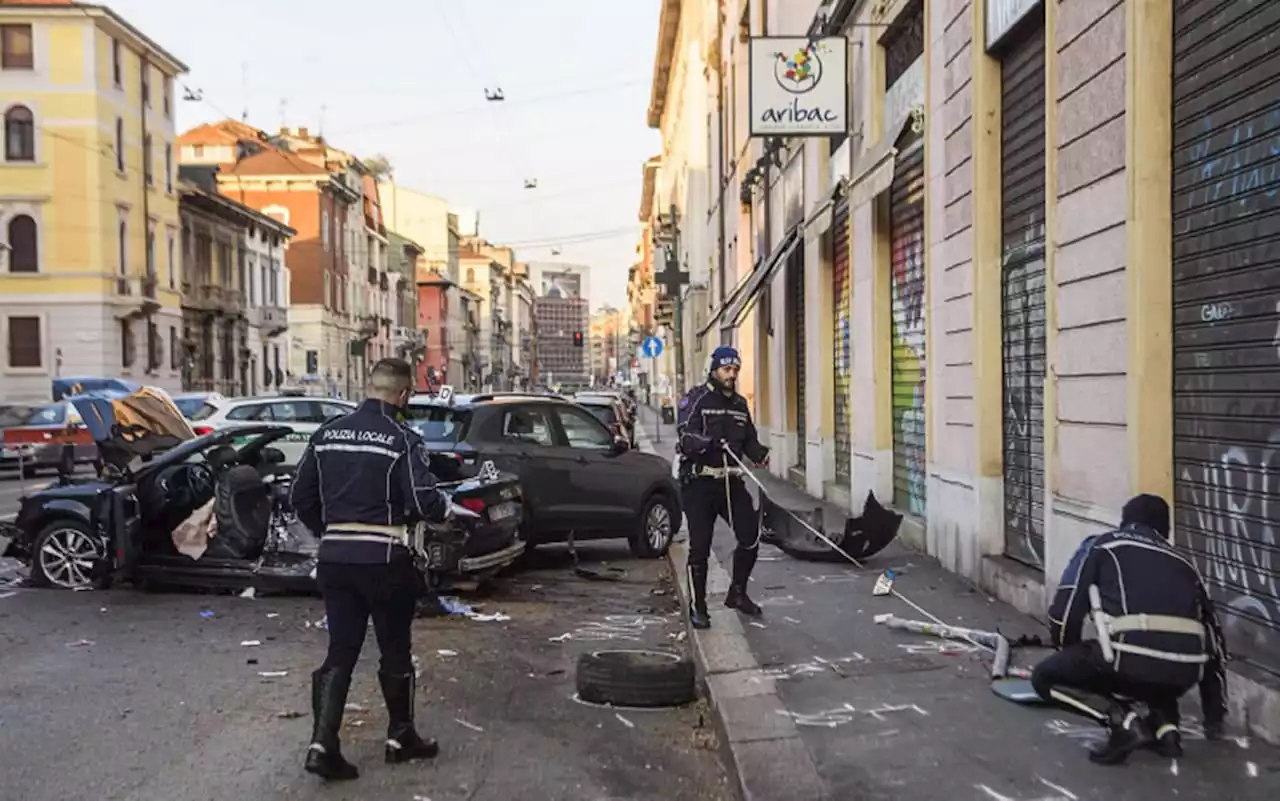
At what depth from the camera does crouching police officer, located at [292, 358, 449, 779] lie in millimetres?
5316

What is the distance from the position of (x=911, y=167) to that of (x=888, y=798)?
8750mm

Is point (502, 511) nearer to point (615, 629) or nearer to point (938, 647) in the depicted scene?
point (615, 629)

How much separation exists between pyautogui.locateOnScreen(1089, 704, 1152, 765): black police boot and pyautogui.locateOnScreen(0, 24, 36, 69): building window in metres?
46.3

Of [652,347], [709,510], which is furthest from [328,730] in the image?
[652,347]

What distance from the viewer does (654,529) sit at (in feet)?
43.1

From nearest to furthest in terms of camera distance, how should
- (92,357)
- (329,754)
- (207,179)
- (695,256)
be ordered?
(329,754) → (92,357) → (695,256) → (207,179)

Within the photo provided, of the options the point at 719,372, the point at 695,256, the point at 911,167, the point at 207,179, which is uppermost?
the point at 207,179

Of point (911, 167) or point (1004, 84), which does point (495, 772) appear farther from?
point (911, 167)

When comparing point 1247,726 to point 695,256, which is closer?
point 1247,726

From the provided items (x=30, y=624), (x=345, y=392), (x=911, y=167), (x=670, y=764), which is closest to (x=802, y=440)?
(x=911, y=167)

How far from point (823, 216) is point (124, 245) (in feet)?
123

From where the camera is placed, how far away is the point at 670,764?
227 inches

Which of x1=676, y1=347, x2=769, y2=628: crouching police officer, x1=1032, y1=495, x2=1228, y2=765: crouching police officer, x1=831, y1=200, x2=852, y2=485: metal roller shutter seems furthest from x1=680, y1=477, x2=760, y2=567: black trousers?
x1=831, y1=200, x2=852, y2=485: metal roller shutter

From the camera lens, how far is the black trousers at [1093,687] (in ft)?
16.8
